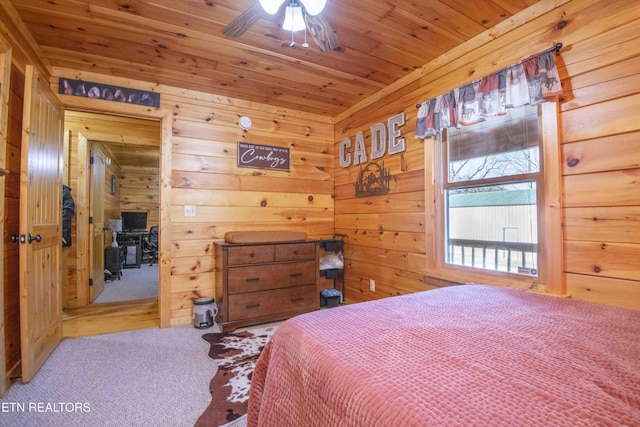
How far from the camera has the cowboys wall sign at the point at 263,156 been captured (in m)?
3.37

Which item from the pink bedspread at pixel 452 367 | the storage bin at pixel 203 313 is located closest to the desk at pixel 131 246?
the storage bin at pixel 203 313

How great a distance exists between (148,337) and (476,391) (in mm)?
2863

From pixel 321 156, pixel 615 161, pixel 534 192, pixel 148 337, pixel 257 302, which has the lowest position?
pixel 148 337

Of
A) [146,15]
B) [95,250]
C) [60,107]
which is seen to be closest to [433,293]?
[146,15]

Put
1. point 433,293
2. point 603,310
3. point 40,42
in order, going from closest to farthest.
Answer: point 603,310
point 433,293
point 40,42

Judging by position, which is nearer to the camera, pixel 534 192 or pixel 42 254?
pixel 534 192

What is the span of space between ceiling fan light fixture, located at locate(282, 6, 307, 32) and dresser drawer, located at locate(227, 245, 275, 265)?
6.12ft

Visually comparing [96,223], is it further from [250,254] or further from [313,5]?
[313,5]

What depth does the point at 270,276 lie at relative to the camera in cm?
295

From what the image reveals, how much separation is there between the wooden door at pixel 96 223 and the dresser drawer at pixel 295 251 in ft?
8.25

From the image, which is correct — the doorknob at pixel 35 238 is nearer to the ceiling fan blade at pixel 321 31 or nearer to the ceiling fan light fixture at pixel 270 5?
the ceiling fan light fixture at pixel 270 5

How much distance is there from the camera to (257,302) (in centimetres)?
290

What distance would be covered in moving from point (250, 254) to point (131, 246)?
486 cm

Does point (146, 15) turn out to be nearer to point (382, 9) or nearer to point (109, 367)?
point (382, 9)
